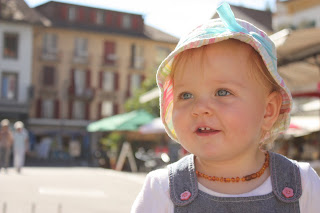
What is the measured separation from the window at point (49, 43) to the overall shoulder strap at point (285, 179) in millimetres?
41677

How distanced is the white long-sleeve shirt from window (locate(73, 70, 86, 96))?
42.2 metres

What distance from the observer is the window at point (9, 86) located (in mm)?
37844

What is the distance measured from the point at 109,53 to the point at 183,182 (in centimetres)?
4355

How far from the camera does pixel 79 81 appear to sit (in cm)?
4431

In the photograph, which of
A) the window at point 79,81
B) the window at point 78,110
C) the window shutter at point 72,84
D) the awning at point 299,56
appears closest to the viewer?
the awning at point 299,56

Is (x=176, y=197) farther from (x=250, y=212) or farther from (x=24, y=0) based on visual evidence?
(x=24, y=0)

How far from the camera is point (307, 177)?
74.6 inches

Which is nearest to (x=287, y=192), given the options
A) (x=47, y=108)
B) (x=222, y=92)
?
(x=222, y=92)

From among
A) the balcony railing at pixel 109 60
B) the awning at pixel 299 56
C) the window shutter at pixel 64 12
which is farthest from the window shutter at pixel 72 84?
the awning at pixel 299 56

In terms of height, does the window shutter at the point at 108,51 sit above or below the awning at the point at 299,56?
above

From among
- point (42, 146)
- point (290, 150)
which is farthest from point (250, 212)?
point (42, 146)

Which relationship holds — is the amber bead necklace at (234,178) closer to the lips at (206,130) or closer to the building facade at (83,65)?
the lips at (206,130)

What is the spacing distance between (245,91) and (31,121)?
41432 mm

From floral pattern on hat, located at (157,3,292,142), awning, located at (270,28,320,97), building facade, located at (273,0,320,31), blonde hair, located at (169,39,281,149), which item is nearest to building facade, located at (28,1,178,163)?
building facade, located at (273,0,320,31)
